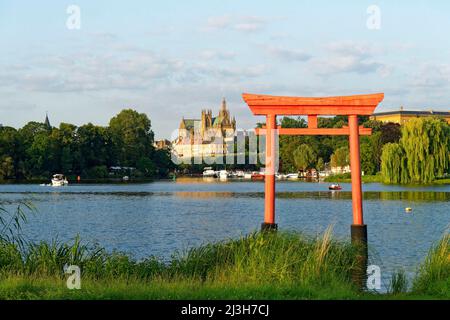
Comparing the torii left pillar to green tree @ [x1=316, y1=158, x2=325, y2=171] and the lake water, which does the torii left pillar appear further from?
green tree @ [x1=316, y1=158, x2=325, y2=171]

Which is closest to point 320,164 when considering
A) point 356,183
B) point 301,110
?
point 356,183

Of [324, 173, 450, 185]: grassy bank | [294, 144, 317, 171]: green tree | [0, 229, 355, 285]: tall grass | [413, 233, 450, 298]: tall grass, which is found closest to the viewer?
[413, 233, 450, 298]: tall grass

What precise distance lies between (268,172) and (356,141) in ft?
8.63

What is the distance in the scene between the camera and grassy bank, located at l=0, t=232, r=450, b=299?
9594mm

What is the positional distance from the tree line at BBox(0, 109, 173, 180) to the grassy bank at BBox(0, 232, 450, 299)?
8554 cm

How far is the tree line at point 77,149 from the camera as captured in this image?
9756 cm

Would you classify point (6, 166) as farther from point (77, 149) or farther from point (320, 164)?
point (320, 164)

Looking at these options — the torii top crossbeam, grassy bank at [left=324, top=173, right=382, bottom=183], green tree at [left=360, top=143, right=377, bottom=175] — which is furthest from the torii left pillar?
green tree at [left=360, top=143, right=377, bottom=175]

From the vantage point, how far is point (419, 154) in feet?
210

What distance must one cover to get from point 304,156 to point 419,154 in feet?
181

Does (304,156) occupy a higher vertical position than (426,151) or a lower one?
higher

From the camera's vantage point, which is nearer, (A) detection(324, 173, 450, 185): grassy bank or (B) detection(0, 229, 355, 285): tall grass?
(B) detection(0, 229, 355, 285): tall grass
